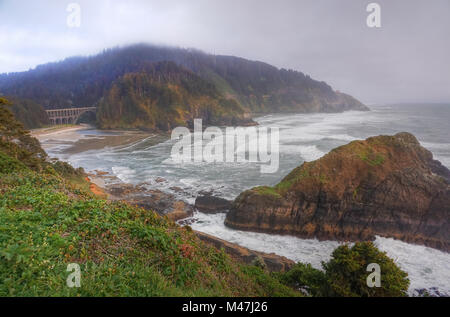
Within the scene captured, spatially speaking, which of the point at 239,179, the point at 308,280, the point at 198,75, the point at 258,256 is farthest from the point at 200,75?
the point at 308,280

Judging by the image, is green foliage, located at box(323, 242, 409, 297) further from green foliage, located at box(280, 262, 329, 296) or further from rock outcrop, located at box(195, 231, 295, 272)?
rock outcrop, located at box(195, 231, 295, 272)

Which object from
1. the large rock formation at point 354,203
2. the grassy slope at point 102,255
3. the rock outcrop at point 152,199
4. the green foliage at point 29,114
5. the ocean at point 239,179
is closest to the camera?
the grassy slope at point 102,255

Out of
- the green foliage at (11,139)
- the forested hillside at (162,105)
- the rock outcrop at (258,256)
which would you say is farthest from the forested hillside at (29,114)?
the rock outcrop at (258,256)

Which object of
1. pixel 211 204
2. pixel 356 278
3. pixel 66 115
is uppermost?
A: pixel 66 115

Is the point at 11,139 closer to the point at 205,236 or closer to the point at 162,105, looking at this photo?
the point at 205,236

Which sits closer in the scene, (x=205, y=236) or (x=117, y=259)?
(x=117, y=259)

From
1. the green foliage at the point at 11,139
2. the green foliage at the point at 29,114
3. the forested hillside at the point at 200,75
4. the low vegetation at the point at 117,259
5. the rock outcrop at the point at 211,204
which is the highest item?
the forested hillside at the point at 200,75

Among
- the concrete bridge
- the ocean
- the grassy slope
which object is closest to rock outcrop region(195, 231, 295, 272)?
the ocean

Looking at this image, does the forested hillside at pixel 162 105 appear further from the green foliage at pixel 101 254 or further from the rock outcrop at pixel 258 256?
the green foliage at pixel 101 254
